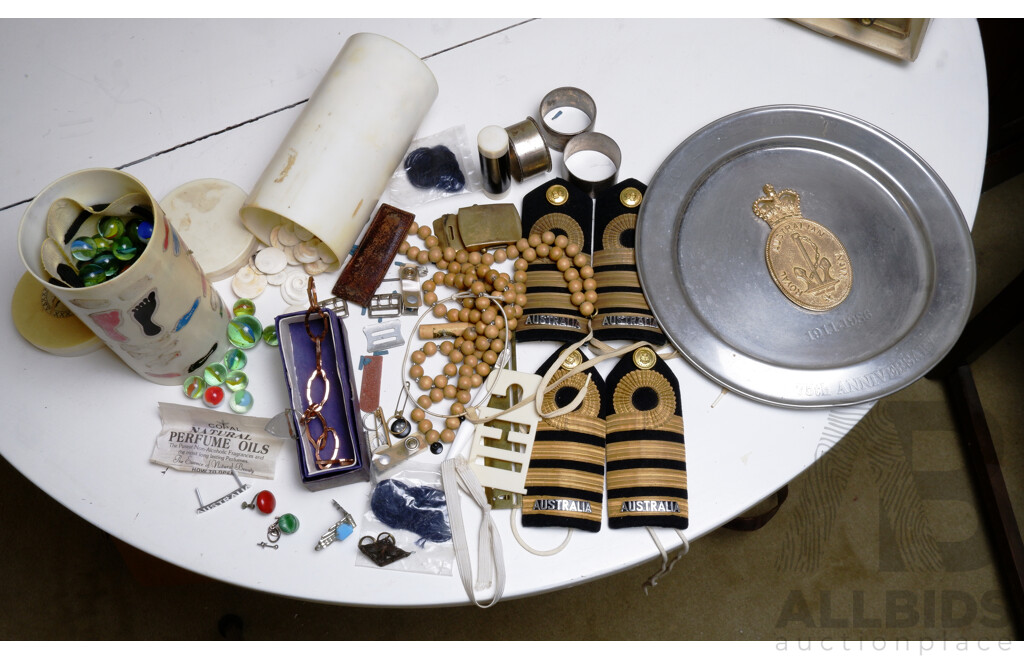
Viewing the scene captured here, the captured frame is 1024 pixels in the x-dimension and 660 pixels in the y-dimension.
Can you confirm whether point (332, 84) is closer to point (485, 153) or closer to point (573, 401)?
point (485, 153)

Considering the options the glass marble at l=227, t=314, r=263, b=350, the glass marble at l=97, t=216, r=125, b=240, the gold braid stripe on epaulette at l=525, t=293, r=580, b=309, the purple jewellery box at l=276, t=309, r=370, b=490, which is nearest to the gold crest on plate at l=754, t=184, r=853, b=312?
the gold braid stripe on epaulette at l=525, t=293, r=580, b=309

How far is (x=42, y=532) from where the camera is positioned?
4.60 ft

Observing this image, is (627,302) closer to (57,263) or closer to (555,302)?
(555,302)

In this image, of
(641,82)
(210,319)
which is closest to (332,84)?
(210,319)

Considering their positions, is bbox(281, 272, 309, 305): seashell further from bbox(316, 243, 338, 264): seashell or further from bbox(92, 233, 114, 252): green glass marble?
bbox(92, 233, 114, 252): green glass marble

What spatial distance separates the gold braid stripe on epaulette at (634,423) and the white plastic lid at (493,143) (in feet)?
1.08

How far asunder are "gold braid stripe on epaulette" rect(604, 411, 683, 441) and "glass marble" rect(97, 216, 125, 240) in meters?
0.55

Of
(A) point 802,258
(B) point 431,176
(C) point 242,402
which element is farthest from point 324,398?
(A) point 802,258

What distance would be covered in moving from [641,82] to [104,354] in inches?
29.7

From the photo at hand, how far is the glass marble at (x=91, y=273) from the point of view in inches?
27.0

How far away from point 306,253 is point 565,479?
40 centimetres

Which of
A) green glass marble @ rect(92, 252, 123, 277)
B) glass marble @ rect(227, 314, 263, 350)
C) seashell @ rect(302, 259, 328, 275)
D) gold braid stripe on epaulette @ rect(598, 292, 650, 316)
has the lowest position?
glass marble @ rect(227, 314, 263, 350)

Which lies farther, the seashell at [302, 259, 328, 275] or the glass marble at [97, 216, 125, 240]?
the seashell at [302, 259, 328, 275]

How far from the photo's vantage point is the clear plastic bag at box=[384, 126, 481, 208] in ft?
2.88
